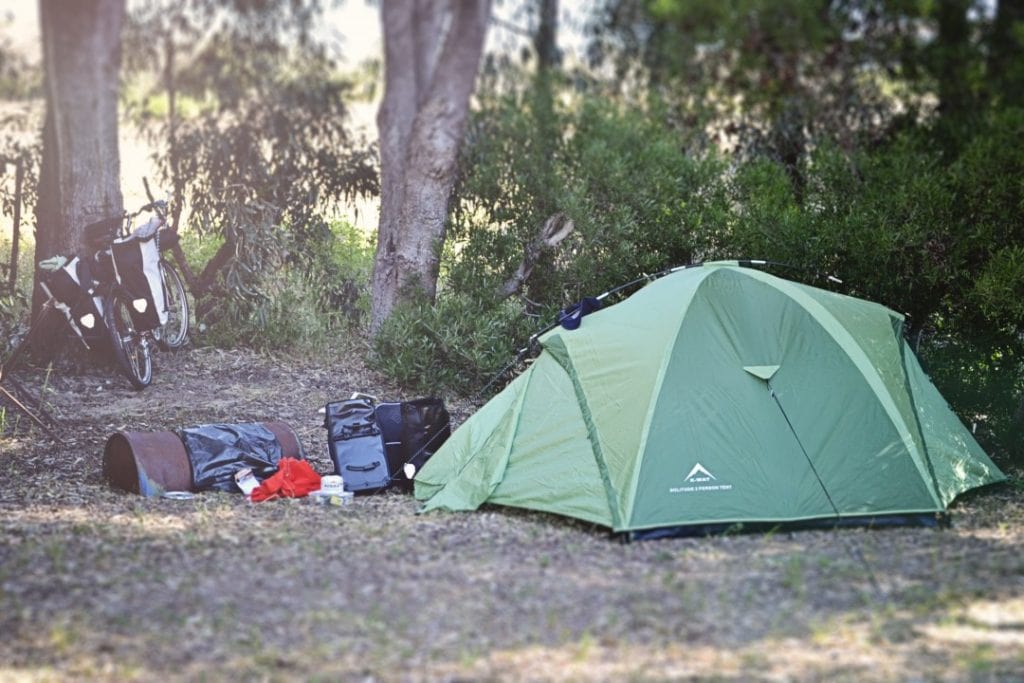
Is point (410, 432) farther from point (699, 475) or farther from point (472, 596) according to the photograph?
point (472, 596)

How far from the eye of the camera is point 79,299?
935cm

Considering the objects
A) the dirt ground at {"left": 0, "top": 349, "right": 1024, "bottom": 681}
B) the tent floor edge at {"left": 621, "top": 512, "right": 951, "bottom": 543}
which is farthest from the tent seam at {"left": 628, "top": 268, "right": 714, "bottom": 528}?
the dirt ground at {"left": 0, "top": 349, "right": 1024, "bottom": 681}

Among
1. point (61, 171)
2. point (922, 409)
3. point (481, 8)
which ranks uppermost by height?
point (481, 8)

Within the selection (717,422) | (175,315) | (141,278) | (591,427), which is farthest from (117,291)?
(717,422)

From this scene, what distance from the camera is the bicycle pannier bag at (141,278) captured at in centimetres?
951

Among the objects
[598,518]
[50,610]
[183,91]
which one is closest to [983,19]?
[183,91]

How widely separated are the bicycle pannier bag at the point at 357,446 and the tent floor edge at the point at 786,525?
180 cm

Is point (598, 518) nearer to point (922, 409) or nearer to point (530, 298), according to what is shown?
point (922, 409)

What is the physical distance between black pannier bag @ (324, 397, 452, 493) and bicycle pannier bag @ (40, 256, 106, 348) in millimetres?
3139

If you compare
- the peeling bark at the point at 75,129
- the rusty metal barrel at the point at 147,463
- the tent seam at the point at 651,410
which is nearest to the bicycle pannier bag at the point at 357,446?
the rusty metal barrel at the point at 147,463

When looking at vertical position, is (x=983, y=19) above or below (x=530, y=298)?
above

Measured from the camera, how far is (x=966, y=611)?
15.1 ft

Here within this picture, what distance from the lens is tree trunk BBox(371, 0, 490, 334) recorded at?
10.3m

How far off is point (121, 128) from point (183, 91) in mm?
1191
